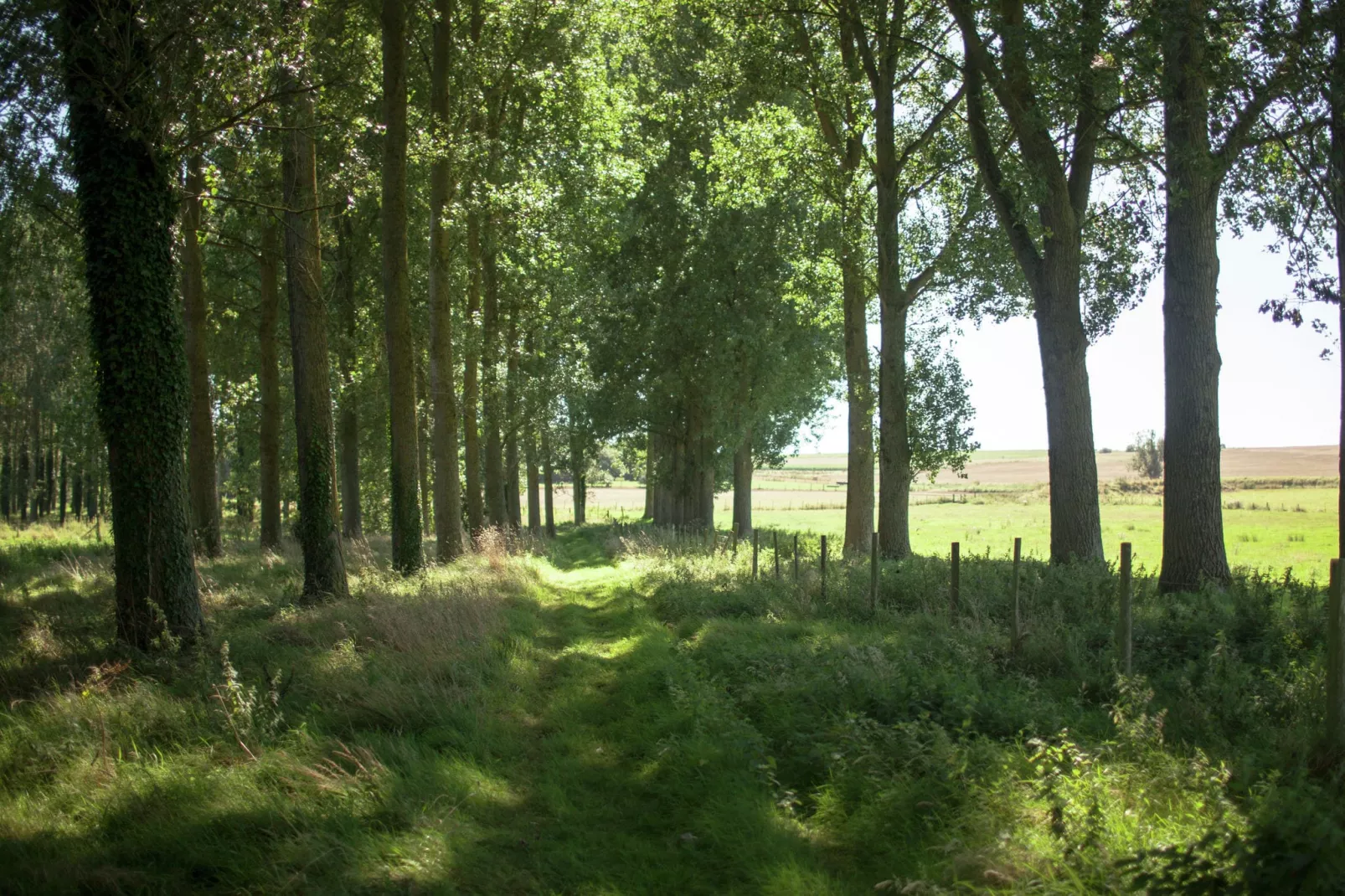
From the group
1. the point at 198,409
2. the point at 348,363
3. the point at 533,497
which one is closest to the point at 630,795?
the point at 198,409

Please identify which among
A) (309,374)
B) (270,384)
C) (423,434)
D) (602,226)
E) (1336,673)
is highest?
(602,226)

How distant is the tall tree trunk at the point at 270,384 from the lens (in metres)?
21.7

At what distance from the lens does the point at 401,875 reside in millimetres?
4848

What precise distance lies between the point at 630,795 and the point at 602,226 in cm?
1852

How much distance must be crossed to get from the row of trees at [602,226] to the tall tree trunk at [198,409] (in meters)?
0.11

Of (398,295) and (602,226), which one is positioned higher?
(602,226)

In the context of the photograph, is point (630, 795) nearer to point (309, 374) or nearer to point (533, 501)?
point (309, 374)

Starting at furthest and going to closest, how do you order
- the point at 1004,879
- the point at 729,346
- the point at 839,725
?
1. the point at 729,346
2. the point at 839,725
3. the point at 1004,879

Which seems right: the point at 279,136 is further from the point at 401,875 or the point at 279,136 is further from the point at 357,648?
the point at 401,875

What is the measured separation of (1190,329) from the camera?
13094mm

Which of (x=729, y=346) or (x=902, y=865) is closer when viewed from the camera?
(x=902, y=865)

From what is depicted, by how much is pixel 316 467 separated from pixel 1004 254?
14.3 m

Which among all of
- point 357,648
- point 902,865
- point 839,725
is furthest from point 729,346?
point 902,865

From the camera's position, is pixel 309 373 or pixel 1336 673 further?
pixel 309 373
